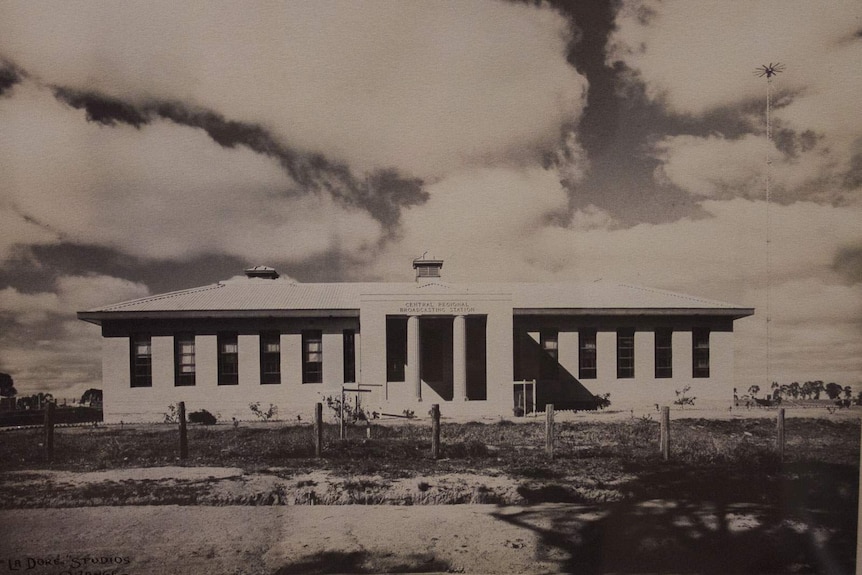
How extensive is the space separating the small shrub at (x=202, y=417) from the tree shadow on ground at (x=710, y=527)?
962 centimetres

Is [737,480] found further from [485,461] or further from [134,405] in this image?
[134,405]

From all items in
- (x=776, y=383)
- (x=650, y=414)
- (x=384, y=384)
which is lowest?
(x=650, y=414)

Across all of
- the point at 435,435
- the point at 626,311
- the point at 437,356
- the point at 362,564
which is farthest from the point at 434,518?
the point at 626,311

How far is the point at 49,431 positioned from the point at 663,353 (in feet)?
50.7

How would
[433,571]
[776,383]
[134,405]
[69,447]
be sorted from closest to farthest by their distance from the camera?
[433,571] → [776,383] → [69,447] → [134,405]

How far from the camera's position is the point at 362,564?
4699 millimetres

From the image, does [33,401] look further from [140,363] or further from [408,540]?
[408,540]

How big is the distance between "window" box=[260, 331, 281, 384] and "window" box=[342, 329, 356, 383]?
6.26 feet

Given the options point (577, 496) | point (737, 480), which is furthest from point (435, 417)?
point (737, 480)

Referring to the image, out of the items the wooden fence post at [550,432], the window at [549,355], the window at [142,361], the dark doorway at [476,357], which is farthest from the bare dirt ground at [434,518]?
the dark doorway at [476,357]

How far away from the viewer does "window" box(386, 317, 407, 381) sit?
1383 cm

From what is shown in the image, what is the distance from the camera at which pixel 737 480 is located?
6.26 metres

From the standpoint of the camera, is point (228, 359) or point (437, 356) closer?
point (228, 359)

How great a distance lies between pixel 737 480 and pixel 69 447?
36.5 feet
